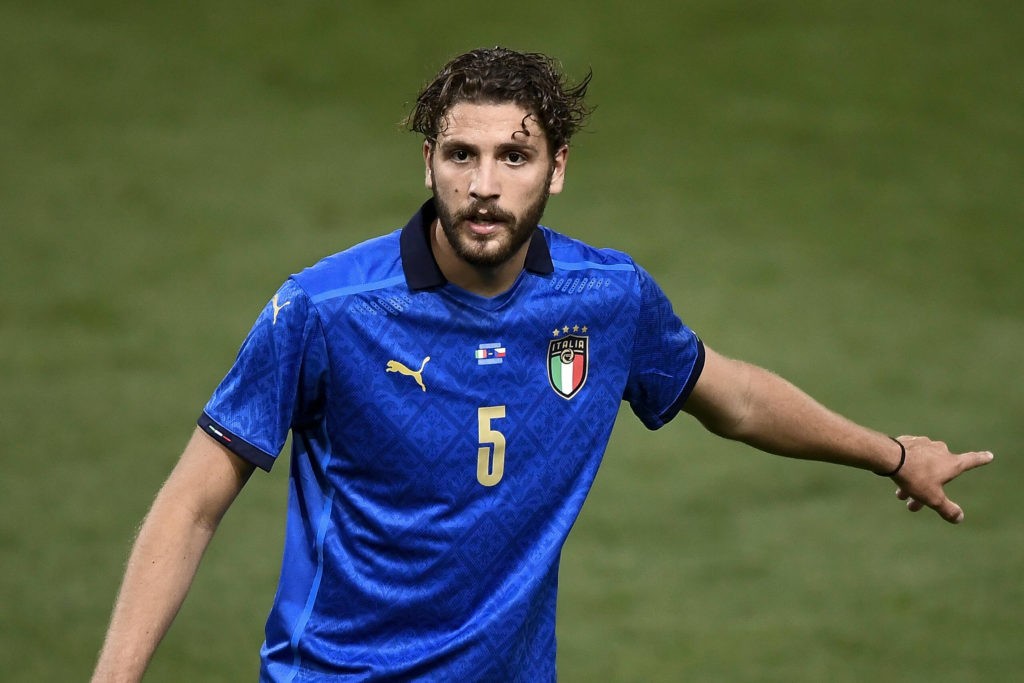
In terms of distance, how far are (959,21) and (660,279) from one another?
243cm

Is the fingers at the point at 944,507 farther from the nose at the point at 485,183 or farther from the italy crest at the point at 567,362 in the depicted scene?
the nose at the point at 485,183

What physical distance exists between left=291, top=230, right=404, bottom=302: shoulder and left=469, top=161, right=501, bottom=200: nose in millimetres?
223

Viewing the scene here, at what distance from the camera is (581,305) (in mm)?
3438

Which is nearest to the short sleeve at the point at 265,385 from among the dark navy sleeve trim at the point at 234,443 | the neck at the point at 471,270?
the dark navy sleeve trim at the point at 234,443

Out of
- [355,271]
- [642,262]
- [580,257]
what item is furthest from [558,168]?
[642,262]

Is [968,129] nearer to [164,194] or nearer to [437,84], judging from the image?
[164,194]

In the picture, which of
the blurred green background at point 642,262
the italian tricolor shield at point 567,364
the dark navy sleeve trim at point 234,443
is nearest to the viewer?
the dark navy sleeve trim at point 234,443

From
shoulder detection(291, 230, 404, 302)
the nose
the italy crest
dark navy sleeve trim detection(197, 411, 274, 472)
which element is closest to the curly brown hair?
the nose

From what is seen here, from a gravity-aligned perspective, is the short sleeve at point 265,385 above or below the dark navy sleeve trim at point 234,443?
above

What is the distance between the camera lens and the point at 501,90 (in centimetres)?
320

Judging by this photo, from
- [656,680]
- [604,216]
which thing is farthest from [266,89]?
[656,680]

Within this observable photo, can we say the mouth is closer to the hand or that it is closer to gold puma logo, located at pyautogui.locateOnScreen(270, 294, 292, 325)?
gold puma logo, located at pyautogui.locateOnScreen(270, 294, 292, 325)

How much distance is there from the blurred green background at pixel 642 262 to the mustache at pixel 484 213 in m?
2.40

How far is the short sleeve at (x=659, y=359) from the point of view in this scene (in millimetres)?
3592
